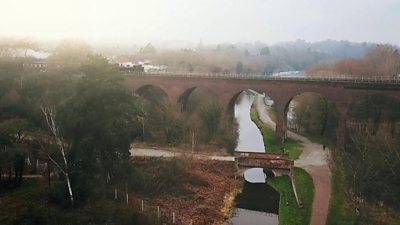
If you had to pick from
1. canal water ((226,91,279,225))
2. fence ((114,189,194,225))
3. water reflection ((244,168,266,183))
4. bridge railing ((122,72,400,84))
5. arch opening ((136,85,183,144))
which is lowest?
canal water ((226,91,279,225))

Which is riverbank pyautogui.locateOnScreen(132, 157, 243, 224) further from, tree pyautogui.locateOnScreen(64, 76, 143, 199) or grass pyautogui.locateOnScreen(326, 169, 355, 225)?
grass pyautogui.locateOnScreen(326, 169, 355, 225)

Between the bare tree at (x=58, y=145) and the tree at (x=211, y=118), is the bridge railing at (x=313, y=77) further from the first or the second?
the bare tree at (x=58, y=145)

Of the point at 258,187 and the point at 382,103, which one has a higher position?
the point at 382,103

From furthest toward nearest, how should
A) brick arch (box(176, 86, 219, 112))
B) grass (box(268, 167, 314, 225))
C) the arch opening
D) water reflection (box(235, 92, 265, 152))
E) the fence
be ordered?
brick arch (box(176, 86, 219, 112))
water reflection (box(235, 92, 265, 152))
the arch opening
grass (box(268, 167, 314, 225))
the fence

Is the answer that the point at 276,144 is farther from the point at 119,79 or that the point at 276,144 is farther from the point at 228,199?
the point at 119,79

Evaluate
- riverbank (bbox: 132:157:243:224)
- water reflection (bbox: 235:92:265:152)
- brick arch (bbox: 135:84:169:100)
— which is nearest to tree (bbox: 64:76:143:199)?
riverbank (bbox: 132:157:243:224)

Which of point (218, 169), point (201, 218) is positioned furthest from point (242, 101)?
point (201, 218)

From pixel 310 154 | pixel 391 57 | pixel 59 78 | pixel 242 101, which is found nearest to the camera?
pixel 59 78
